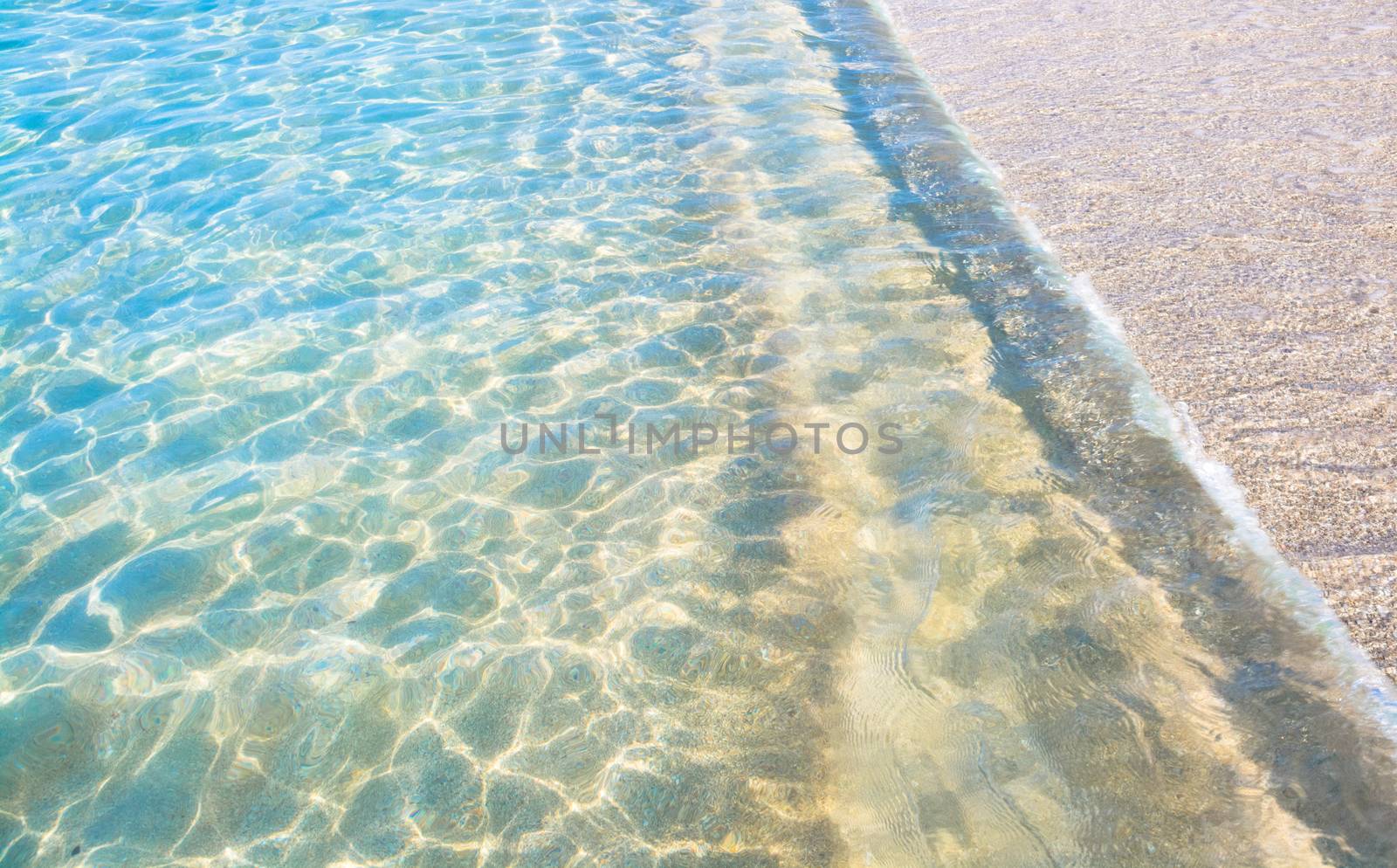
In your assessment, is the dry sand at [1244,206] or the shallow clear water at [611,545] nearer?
the shallow clear water at [611,545]

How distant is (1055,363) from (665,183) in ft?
10.6

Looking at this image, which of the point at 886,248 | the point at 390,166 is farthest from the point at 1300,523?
the point at 390,166

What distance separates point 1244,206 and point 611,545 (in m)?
4.08

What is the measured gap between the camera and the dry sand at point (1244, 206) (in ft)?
11.5

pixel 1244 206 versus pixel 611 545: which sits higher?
pixel 1244 206

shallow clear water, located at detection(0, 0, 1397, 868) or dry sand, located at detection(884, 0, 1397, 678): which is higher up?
dry sand, located at detection(884, 0, 1397, 678)

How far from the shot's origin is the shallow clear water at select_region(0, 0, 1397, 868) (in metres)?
2.90

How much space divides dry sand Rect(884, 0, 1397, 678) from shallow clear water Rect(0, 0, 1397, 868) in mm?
269

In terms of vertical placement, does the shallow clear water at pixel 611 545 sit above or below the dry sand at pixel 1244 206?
below

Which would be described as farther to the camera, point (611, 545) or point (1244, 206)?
point (1244, 206)

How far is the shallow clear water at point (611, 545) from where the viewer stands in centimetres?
290

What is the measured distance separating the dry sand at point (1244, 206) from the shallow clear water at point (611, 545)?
269 mm

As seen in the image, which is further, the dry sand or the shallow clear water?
the dry sand

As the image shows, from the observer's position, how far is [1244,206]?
507cm
